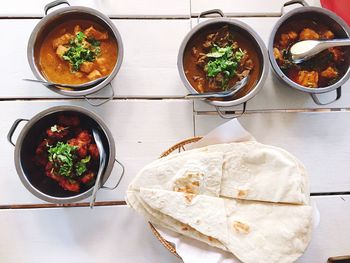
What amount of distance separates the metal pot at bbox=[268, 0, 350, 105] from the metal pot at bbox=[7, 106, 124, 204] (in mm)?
522

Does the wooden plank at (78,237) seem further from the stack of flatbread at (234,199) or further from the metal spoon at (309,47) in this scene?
the metal spoon at (309,47)

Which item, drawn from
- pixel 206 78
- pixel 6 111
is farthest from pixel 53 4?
pixel 206 78

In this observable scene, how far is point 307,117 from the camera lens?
1.38m

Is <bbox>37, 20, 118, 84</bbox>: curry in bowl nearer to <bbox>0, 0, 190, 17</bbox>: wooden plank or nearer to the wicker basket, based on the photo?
<bbox>0, 0, 190, 17</bbox>: wooden plank

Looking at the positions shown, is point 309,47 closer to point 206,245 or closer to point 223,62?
point 223,62

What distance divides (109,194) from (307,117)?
2.19 feet

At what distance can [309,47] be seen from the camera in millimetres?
1229

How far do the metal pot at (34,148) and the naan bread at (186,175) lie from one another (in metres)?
0.11

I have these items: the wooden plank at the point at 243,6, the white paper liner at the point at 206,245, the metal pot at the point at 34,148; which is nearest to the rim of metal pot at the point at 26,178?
the metal pot at the point at 34,148

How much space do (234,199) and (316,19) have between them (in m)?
0.61

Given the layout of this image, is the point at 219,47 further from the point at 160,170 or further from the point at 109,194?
the point at 109,194

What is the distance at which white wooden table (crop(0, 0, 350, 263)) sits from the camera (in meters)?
1.30

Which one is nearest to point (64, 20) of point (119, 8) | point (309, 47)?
point (119, 8)

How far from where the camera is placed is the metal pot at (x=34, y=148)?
1.15 m
